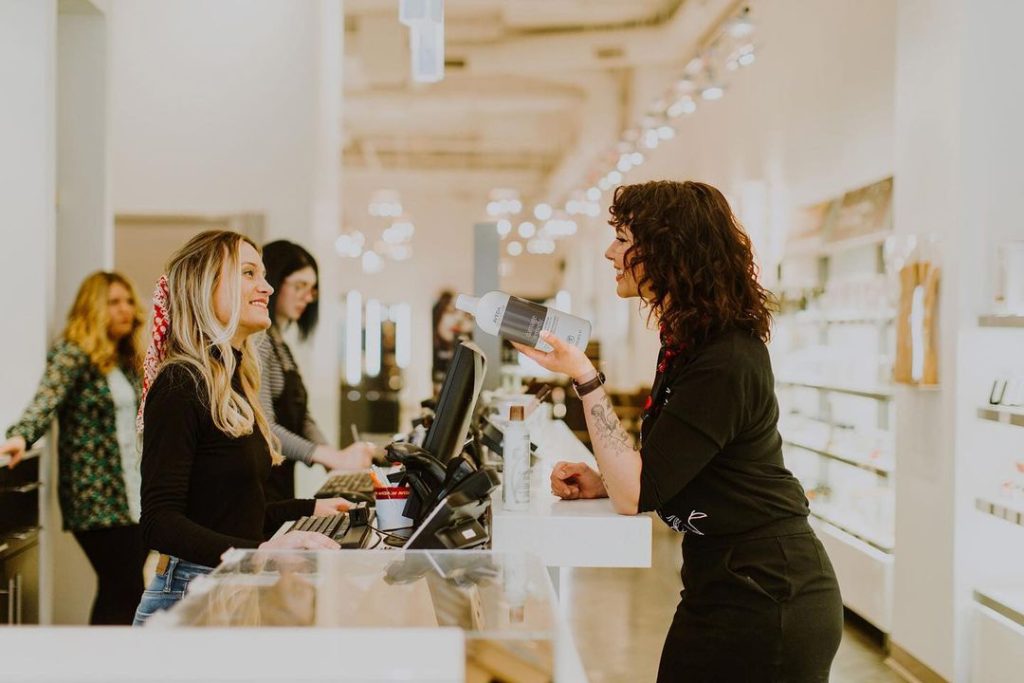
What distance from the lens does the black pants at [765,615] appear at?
6.48ft

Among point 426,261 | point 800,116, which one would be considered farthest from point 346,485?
point 426,261

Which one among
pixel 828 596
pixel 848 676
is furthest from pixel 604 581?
pixel 828 596

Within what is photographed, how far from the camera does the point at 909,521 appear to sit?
15.2 feet

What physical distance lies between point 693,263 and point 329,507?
4.12 feet

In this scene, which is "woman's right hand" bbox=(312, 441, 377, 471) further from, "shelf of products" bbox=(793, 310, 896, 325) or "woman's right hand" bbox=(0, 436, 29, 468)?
"shelf of products" bbox=(793, 310, 896, 325)

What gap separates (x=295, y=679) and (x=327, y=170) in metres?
6.02

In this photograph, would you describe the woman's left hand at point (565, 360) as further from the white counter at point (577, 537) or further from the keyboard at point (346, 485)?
the keyboard at point (346, 485)

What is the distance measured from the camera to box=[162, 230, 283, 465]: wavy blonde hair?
2250 millimetres

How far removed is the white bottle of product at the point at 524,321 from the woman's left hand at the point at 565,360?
3 cm

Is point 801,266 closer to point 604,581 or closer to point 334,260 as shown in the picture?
point 604,581

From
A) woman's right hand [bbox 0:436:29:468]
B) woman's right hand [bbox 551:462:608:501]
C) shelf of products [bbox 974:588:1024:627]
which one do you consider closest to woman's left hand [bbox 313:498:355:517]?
woman's right hand [bbox 551:462:608:501]

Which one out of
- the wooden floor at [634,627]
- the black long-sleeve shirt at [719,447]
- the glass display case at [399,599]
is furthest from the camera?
the wooden floor at [634,627]

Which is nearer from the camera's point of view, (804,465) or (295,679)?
(295,679)

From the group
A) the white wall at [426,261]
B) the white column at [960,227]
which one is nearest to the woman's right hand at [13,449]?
the white column at [960,227]
